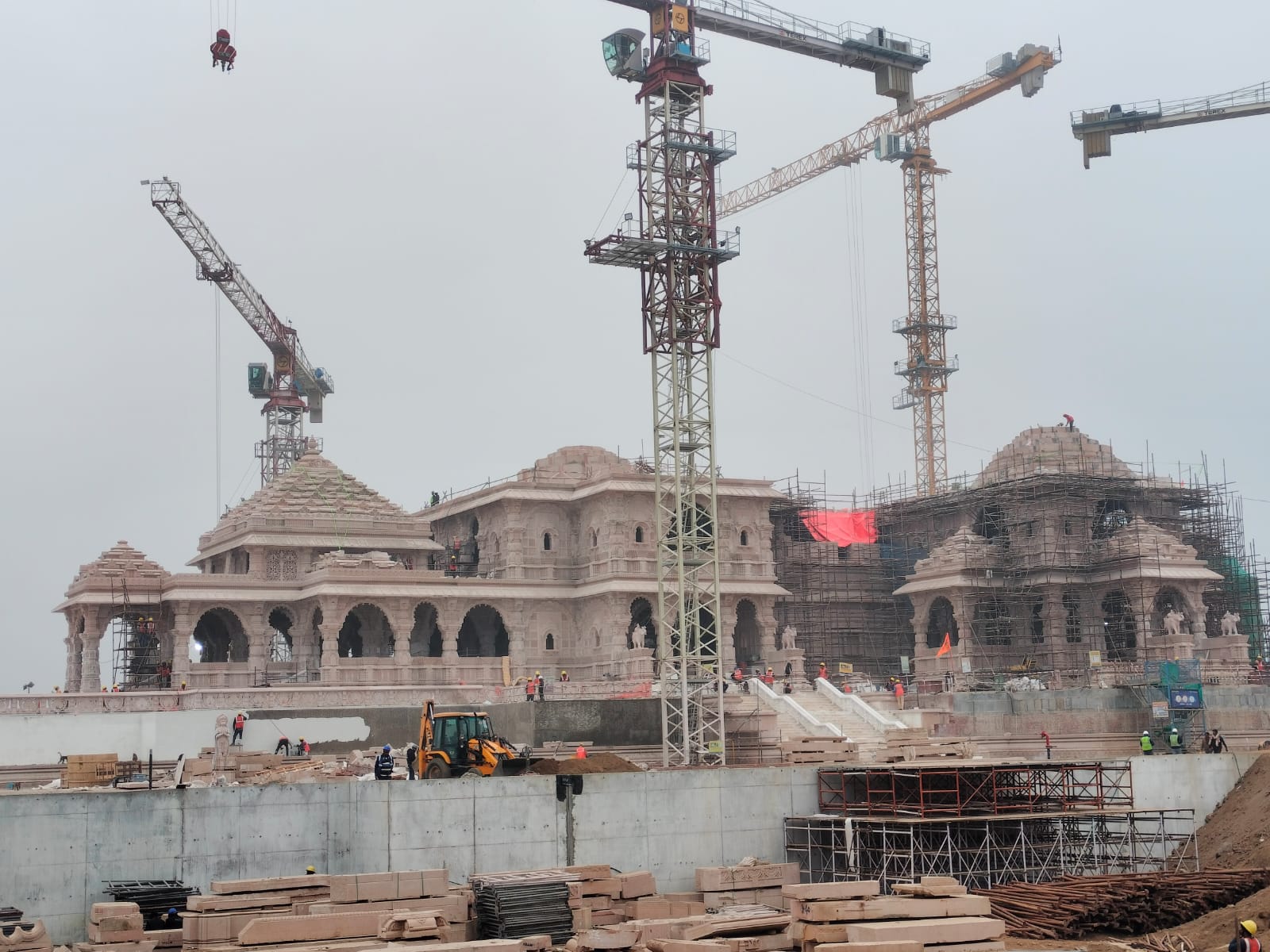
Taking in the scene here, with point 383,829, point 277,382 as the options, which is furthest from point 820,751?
point 277,382

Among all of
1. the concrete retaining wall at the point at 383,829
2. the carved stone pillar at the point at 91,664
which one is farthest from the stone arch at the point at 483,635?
the concrete retaining wall at the point at 383,829

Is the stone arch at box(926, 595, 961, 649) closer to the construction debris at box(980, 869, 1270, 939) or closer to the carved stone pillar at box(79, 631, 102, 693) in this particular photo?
the carved stone pillar at box(79, 631, 102, 693)

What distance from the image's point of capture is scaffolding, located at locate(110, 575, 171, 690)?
69125 mm

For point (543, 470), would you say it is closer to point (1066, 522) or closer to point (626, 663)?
point (626, 663)

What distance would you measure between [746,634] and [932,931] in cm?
4744

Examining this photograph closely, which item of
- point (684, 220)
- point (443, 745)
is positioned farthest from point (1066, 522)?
point (443, 745)

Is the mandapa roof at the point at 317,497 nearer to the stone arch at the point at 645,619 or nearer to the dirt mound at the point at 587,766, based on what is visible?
the stone arch at the point at 645,619

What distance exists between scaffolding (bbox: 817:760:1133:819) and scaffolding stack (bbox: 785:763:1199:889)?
4 cm

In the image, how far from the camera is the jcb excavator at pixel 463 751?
43.4 m

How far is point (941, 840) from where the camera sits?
42.7 metres

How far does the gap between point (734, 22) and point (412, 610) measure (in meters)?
28.8

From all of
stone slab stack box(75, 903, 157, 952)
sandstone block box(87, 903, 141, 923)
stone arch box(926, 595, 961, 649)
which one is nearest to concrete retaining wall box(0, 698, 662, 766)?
sandstone block box(87, 903, 141, 923)

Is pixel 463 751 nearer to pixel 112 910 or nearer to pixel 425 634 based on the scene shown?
pixel 112 910

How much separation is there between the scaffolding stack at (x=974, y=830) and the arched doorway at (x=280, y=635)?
3384cm
